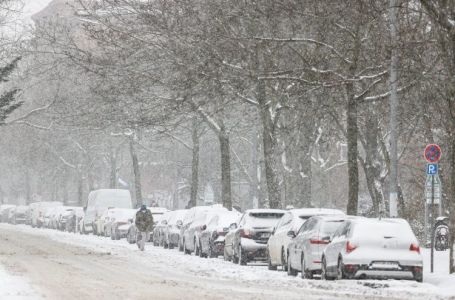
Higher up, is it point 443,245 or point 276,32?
point 276,32

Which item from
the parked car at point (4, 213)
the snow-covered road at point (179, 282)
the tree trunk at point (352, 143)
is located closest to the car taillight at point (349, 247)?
the snow-covered road at point (179, 282)

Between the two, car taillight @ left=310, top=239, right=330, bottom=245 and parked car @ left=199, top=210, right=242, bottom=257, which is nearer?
car taillight @ left=310, top=239, right=330, bottom=245

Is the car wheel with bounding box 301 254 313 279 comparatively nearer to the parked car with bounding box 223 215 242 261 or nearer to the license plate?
the license plate

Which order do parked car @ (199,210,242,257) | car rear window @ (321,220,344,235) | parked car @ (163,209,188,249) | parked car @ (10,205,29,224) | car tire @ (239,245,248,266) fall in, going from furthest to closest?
1. parked car @ (10,205,29,224)
2. parked car @ (163,209,188,249)
3. parked car @ (199,210,242,257)
4. car tire @ (239,245,248,266)
5. car rear window @ (321,220,344,235)

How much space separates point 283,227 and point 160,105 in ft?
48.7

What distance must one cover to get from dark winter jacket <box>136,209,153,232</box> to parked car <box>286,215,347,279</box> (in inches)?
552

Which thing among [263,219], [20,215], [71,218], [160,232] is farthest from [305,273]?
[20,215]

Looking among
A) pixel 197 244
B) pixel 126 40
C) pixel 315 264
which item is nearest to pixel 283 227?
pixel 315 264

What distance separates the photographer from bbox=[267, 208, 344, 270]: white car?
2894cm

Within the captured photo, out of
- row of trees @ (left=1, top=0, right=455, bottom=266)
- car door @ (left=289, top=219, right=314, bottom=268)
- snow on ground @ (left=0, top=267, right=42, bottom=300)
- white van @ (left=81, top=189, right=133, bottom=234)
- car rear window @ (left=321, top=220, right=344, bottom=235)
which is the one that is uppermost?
row of trees @ (left=1, top=0, right=455, bottom=266)

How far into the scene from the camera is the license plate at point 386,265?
904 inches

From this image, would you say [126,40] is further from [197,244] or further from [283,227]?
[283,227]

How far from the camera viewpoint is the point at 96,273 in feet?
82.9

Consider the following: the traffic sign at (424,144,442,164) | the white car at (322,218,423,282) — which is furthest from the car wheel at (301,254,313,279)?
the traffic sign at (424,144,442,164)
